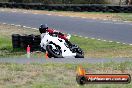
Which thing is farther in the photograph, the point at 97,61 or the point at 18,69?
the point at 97,61

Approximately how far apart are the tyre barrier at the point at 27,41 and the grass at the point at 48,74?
26.7 feet

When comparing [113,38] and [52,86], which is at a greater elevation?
[52,86]

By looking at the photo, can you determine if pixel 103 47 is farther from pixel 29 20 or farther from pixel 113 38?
pixel 29 20

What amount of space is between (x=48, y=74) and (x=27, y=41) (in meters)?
10.3

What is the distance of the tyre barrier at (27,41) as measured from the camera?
2025cm

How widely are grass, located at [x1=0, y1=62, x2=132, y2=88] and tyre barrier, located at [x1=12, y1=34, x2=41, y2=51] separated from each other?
8131 mm

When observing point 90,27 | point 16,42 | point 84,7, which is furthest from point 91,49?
point 84,7

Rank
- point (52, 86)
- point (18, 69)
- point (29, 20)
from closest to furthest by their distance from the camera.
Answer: point (52, 86) < point (18, 69) < point (29, 20)

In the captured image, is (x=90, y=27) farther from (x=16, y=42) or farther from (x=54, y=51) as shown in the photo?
(x=54, y=51)

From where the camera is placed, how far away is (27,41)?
20688 mm

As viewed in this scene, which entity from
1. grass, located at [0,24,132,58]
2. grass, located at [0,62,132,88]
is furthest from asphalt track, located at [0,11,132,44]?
grass, located at [0,62,132,88]

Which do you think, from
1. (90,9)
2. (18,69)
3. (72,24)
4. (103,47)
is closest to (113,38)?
(103,47)

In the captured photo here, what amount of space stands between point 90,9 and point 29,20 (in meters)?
10.5

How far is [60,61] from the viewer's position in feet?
42.2
